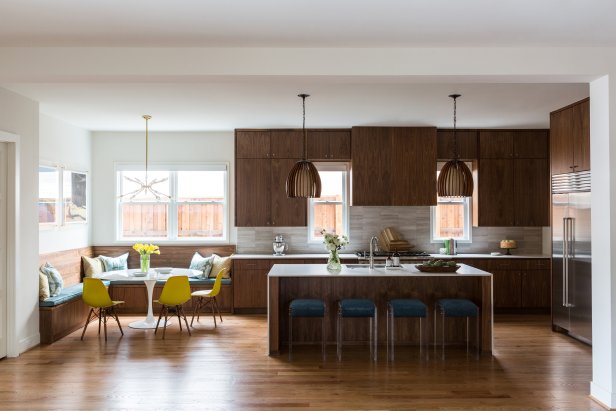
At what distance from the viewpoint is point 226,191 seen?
866 centimetres

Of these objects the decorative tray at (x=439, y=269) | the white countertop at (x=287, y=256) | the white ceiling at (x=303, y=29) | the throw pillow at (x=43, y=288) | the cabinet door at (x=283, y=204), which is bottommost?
the throw pillow at (x=43, y=288)

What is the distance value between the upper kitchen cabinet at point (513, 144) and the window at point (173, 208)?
161 inches

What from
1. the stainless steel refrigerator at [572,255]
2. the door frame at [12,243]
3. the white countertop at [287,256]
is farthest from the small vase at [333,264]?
the door frame at [12,243]

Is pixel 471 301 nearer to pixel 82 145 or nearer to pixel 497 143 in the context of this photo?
pixel 497 143

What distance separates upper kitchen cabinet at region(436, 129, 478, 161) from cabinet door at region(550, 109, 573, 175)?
1630 millimetres

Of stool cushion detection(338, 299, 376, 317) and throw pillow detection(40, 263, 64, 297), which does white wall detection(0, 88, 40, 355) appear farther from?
stool cushion detection(338, 299, 376, 317)

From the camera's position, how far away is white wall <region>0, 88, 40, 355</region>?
565 centimetres

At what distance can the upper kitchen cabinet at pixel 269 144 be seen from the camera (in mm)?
8234

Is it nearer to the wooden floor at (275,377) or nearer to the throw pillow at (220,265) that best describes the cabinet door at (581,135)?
the wooden floor at (275,377)

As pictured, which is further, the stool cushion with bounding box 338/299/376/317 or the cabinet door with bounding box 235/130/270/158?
the cabinet door with bounding box 235/130/270/158

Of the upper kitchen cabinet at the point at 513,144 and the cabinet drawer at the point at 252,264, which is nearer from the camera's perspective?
the cabinet drawer at the point at 252,264

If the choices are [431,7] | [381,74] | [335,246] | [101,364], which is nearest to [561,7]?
[431,7]

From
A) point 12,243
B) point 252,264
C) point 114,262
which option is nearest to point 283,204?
point 252,264

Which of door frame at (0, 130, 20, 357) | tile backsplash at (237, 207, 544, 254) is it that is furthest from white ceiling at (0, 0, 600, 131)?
tile backsplash at (237, 207, 544, 254)
